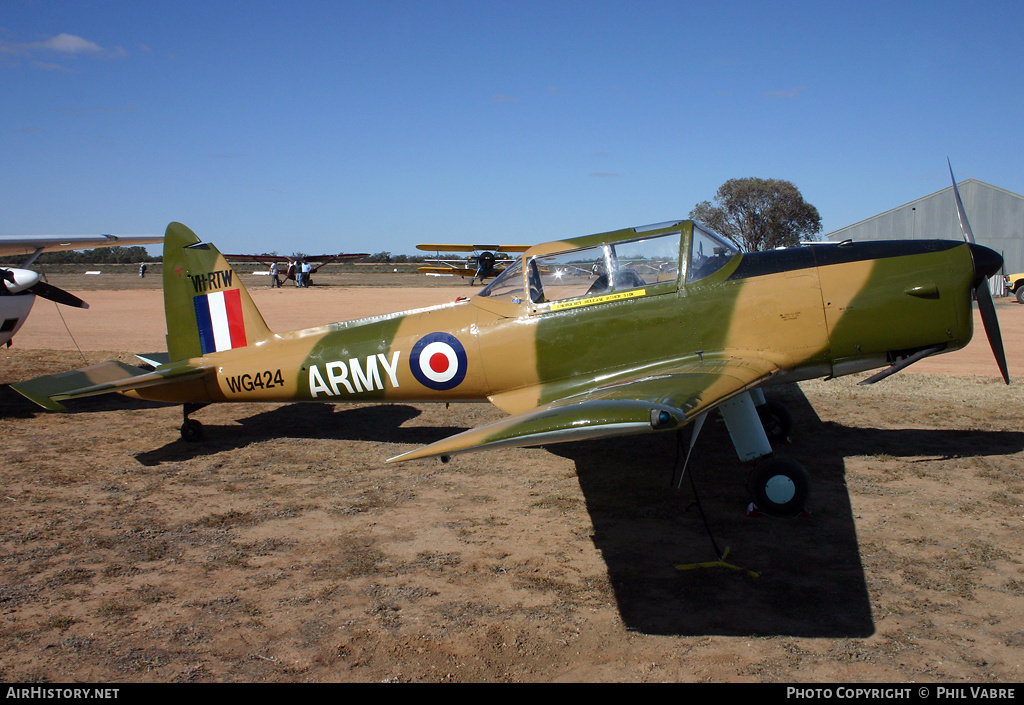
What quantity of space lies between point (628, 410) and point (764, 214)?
154ft

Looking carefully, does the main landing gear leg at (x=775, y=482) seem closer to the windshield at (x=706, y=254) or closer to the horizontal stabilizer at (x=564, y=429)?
the windshield at (x=706, y=254)

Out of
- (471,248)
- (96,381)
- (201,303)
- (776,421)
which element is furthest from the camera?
(471,248)

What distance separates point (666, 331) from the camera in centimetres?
566

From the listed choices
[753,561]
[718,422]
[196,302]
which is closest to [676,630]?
[753,561]

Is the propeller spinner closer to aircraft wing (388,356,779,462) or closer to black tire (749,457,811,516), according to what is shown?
aircraft wing (388,356,779,462)

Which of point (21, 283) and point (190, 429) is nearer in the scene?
point (190, 429)

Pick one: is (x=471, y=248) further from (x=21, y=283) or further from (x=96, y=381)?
(x=96, y=381)

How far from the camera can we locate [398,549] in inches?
184

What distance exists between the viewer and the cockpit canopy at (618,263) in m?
5.83

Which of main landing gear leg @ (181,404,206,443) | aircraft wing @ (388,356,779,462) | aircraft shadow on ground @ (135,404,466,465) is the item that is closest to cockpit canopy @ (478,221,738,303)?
aircraft wing @ (388,356,779,462)

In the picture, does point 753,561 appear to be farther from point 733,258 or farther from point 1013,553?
point 733,258

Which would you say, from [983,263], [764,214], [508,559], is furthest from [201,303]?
[764,214]
